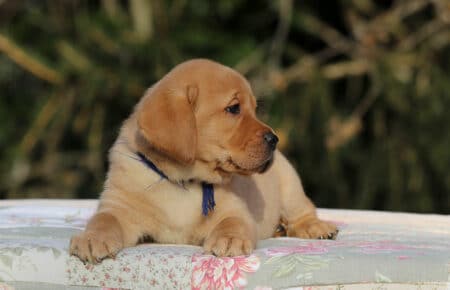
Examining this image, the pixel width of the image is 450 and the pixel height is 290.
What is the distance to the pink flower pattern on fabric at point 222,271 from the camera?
8.88 feet

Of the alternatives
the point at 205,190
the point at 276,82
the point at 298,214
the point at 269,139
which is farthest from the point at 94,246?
the point at 276,82

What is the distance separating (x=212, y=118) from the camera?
320 centimetres

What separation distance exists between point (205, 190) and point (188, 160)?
24cm

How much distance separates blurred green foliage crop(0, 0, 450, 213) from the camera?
22.3ft

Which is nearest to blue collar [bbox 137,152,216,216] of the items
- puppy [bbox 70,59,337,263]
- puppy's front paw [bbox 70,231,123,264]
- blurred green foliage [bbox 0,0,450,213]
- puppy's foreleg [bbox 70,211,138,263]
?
puppy [bbox 70,59,337,263]

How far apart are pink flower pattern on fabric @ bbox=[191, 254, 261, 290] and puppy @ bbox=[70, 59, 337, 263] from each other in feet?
0.81

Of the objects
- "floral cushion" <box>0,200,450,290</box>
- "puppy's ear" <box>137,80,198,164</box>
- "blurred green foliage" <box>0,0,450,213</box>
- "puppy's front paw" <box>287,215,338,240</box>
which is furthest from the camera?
"blurred green foliage" <box>0,0,450,213</box>

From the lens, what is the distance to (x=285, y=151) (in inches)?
271

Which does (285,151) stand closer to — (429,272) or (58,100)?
(58,100)

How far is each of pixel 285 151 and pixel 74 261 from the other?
4.16 meters

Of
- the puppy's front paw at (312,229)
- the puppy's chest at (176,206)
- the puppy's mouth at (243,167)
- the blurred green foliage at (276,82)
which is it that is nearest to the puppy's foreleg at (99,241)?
the puppy's chest at (176,206)

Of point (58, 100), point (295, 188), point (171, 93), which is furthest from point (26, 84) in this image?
point (171, 93)

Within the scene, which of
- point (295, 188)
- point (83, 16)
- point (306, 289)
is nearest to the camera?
point (306, 289)

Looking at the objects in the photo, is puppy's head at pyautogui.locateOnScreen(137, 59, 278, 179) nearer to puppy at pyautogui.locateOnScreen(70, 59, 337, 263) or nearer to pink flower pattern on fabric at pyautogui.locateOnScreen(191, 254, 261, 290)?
puppy at pyautogui.locateOnScreen(70, 59, 337, 263)
